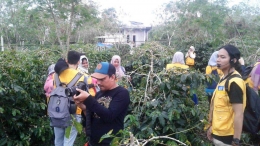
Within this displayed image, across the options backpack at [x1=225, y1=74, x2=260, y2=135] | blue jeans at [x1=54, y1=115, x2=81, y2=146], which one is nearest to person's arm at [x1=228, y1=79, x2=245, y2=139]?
backpack at [x1=225, y1=74, x2=260, y2=135]

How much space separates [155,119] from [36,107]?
1776 mm

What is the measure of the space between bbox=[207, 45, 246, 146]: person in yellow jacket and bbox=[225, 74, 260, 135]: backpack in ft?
0.73

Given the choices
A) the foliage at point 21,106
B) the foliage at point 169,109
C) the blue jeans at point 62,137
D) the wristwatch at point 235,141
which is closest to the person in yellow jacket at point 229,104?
the wristwatch at point 235,141

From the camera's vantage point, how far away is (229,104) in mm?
2701

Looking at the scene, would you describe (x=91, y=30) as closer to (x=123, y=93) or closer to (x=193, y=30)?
(x=193, y=30)

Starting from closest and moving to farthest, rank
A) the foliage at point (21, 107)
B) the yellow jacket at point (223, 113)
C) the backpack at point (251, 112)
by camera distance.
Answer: the yellow jacket at point (223, 113) < the backpack at point (251, 112) < the foliage at point (21, 107)

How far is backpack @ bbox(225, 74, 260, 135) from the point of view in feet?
9.41

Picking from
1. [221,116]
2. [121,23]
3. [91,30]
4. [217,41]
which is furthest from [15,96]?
[91,30]

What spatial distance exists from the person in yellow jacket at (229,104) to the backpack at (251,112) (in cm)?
22

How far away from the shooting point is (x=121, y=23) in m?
20.1

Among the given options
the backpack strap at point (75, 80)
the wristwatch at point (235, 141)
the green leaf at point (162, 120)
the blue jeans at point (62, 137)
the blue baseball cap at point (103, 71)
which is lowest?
the blue jeans at point (62, 137)

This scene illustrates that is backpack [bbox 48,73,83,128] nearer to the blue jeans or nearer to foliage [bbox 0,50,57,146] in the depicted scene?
the blue jeans

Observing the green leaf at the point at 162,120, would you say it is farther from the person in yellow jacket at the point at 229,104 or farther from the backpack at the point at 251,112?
the backpack at the point at 251,112

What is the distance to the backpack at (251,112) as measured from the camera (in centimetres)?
287
